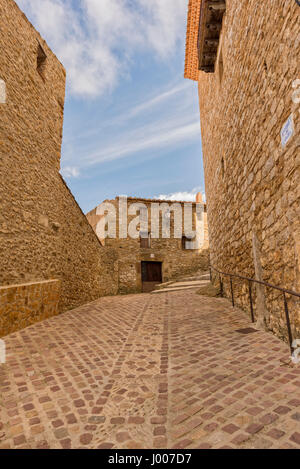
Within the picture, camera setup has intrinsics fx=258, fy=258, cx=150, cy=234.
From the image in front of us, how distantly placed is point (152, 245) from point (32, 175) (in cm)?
1306

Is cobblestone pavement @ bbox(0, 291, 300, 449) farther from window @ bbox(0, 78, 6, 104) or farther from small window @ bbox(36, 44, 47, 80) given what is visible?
small window @ bbox(36, 44, 47, 80)

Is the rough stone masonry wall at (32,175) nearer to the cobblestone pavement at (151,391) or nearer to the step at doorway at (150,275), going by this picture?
the cobblestone pavement at (151,391)

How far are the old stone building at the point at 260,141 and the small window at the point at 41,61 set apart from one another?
4817 mm

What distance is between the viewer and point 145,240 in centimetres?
1898

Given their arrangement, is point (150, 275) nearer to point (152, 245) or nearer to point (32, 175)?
point (152, 245)

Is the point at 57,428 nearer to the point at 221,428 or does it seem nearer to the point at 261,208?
the point at 221,428

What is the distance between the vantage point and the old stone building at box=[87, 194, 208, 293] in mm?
18188

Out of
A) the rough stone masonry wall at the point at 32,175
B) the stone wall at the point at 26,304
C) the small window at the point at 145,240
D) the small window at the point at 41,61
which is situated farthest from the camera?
the small window at the point at 145,240

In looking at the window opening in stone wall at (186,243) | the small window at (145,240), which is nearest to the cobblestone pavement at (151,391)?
the small window at (145,240)

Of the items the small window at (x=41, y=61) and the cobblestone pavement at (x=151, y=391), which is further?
the small window at (x=41, y=61)

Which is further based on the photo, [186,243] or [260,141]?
[186,243]

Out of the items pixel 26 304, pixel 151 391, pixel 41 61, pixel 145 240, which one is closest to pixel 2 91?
pixel 41 61

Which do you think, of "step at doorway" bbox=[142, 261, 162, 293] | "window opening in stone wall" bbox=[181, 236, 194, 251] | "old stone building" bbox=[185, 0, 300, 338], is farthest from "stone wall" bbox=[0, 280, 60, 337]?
"window opening in stone wall" bbox=[181, 236, 194, 251]

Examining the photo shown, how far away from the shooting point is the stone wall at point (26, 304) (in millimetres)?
4879
